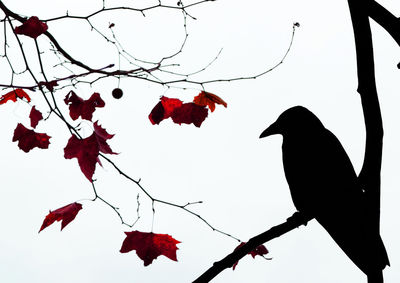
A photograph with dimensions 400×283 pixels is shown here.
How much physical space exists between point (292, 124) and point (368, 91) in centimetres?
149

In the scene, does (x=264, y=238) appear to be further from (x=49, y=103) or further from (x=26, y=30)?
(x=26, y=30)

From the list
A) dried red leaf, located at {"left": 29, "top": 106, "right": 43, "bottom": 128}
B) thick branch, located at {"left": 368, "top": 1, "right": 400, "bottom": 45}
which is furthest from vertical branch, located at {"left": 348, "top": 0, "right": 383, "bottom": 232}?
dried red leaf, located at {"left": 29, "top": 106, "right": 43, "bottom": 128}

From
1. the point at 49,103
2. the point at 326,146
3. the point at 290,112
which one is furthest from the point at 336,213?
the point at 49,103

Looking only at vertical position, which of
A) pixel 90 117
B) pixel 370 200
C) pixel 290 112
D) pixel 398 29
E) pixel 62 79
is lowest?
pixel 370 200

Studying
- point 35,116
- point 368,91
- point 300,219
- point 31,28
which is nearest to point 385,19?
point 368,91

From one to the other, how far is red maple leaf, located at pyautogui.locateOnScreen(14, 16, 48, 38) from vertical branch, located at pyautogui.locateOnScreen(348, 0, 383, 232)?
2010mm

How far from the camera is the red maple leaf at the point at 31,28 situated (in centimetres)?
310

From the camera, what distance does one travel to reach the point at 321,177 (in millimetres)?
3609

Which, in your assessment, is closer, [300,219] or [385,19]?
[385,19]

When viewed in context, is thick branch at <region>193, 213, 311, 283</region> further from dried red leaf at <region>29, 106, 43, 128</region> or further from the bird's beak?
dried red leaf at <region>29, 106, 43, 128</region>

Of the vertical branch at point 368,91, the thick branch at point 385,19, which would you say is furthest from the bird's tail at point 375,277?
the thick branch at point 385,19

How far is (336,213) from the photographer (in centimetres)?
347

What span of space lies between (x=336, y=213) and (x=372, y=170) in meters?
1.24

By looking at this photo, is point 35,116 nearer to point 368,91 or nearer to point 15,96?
point 15,96
